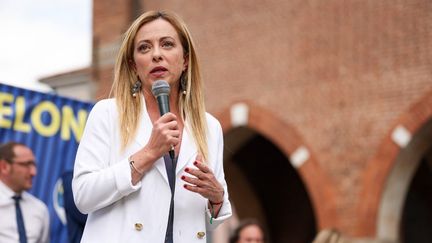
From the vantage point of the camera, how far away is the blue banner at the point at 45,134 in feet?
21.1

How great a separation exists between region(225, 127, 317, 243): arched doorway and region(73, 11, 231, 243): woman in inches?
459

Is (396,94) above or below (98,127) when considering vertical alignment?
above

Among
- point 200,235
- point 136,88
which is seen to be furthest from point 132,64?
point 200,235

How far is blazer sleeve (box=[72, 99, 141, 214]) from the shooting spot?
2.22 m

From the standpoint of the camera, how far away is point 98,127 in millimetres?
2365

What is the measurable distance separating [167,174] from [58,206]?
4298 millimetres

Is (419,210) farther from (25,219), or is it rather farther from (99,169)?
(99,169)

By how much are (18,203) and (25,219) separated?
12 centimetres

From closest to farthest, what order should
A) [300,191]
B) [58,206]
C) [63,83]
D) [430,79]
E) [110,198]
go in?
[110,198], [58,206], [430,79], [63,83], [300,191]

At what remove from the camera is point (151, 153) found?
2.21 metres

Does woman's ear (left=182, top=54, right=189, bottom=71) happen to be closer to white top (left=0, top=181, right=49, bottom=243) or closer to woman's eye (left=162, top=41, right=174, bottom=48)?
woman's eye (left=162, top=41, right=174, bottom=48)

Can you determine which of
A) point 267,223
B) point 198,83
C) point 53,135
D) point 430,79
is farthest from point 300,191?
point 198,83

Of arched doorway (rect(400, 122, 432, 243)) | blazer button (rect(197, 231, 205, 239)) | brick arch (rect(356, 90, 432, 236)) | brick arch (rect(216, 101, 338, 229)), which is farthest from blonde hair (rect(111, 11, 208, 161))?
arched doorway (rect(400, 122, 432, 243))

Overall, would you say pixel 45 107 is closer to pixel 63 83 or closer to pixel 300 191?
pixel 63 83
